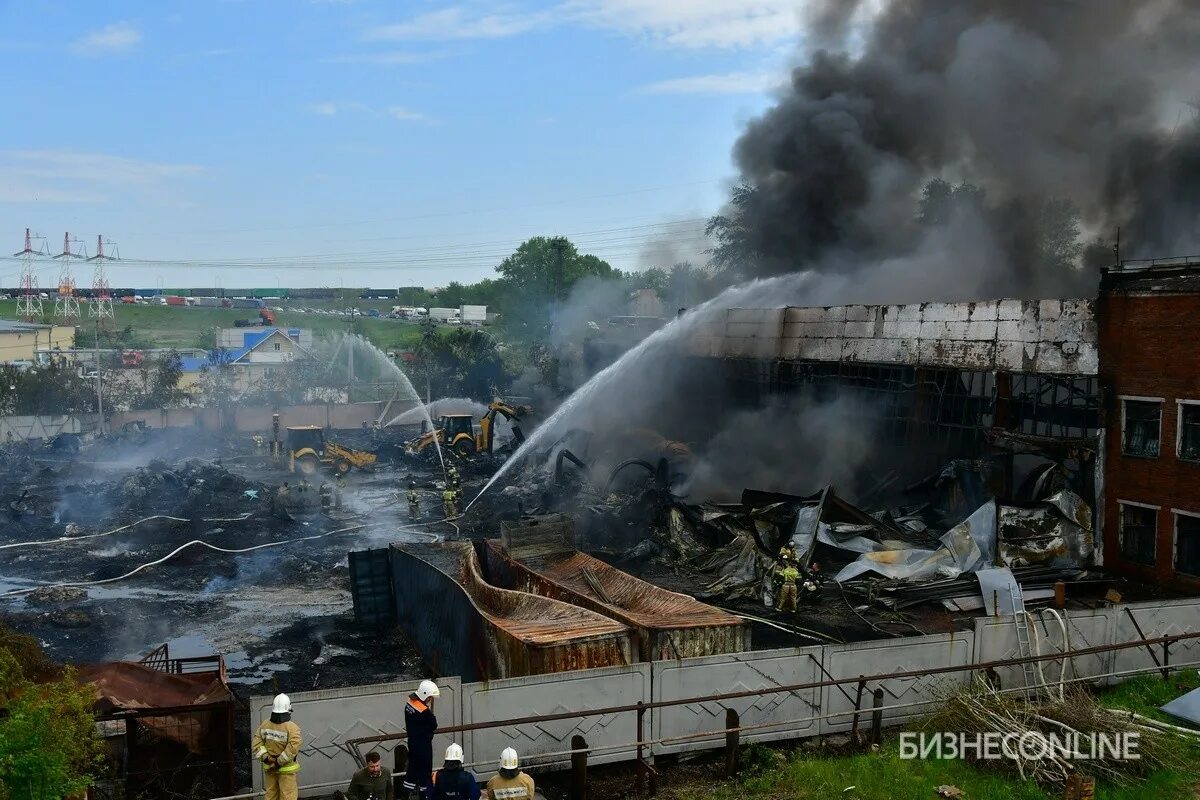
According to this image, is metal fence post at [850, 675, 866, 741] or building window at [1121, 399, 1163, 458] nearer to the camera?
metal fence post at [850, 675, 866, 741]

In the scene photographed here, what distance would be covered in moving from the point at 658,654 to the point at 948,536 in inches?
351

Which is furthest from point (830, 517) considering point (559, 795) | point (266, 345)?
point (266, 345)

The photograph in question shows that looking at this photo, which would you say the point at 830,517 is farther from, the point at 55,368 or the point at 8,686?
the point at 55,368

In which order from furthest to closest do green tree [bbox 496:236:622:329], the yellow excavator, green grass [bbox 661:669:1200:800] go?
green tree [bbox 496:236:622:329]
the yellow excavator
green grass [bbox 661:669:1200:800]

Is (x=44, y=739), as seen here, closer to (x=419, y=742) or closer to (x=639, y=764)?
(x=419, y=742)

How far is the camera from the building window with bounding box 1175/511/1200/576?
54.2 feet

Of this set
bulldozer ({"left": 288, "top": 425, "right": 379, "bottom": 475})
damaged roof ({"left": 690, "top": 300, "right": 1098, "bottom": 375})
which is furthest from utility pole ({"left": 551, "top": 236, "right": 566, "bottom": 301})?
damaged roof ({"left": 690, "top": 300, "right": 1098, "bottom": 375})

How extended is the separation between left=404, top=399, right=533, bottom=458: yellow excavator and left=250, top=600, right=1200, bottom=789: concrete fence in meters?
25.6

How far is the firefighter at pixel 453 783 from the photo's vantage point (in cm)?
681

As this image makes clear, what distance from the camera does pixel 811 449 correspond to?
2628 cm

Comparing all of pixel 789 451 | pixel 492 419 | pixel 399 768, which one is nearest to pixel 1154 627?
pixel 399 768

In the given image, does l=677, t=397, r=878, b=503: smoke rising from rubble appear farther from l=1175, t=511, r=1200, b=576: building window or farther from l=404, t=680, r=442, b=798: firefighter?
l=404, t=680, r=442, b=798: firefighter

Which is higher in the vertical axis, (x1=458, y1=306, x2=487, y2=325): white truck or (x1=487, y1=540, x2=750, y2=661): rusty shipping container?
(x1=458, y1=306, x2=487, y2=325): white truck

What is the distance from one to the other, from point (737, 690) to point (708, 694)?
302 millimetres
